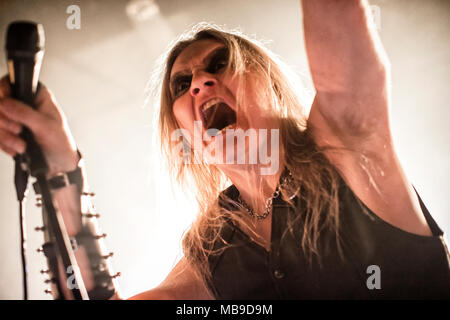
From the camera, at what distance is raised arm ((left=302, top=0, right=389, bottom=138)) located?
0.47 meters

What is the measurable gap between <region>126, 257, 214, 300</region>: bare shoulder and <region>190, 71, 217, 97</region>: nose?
0.49 metres

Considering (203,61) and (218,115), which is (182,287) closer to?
(218,115)

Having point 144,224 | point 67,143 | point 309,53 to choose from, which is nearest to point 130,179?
point 144,224

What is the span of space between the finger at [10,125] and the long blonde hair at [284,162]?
47 centimetres

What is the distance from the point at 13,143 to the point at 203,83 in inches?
17.9

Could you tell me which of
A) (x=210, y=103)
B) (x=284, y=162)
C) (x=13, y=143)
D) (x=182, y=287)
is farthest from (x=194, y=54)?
(x=182, y=287)

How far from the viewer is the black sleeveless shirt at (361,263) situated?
0.57 m

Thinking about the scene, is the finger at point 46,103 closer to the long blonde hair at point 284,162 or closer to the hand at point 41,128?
the hand at point 41,128

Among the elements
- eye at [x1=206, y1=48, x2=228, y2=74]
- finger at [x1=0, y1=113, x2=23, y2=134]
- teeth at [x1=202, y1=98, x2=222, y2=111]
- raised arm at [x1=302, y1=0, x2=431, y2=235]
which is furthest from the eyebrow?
finger at [x1=0, y1=113, x2=23, y2=134]

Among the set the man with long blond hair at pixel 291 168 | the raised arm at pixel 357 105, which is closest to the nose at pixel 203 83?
the man with long blond hair at pixel 291 168

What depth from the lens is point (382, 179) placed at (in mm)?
560
